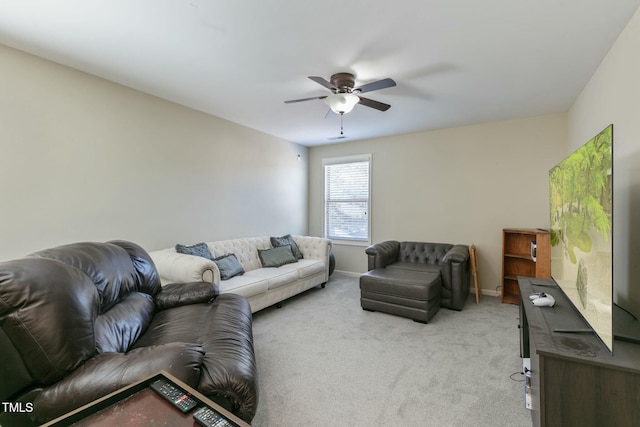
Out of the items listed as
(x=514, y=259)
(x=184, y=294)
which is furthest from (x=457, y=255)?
(x=184, y=294)

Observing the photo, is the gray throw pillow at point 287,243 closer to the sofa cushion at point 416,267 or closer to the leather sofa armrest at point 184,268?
the sofa cushion at point 416,267

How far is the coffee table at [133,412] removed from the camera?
2.73ft

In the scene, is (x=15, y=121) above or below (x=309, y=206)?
above

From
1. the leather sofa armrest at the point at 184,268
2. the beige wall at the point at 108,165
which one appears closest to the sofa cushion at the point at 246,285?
the leather sofa armrest at the point at 184,268

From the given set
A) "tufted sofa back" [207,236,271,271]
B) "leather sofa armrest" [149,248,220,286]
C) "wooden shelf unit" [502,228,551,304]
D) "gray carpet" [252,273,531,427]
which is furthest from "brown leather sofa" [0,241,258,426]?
"wooden shelf unit" [502,228,551,304]

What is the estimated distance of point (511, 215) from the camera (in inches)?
162

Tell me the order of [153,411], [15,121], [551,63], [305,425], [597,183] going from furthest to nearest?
[551,63] → [15,121] → [305,425] → [597,183] → [153,411]

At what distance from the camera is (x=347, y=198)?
5.59m

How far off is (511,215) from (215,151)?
4.33 metres

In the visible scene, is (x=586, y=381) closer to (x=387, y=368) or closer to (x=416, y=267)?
(x=387, y=368)

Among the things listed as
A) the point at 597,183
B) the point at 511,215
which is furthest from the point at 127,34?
the point at 511,215

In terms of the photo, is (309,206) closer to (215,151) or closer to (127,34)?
(215,151)

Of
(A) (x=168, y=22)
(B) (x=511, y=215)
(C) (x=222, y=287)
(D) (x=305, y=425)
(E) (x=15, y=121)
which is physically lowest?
(D) (x=305, y=425)

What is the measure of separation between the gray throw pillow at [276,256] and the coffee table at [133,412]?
3192mm
